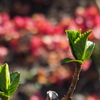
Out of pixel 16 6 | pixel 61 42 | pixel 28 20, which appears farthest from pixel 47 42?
pixel 16 6

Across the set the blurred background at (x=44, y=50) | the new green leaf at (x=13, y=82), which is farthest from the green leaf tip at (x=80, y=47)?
the blurred background at (x=44, y=50)

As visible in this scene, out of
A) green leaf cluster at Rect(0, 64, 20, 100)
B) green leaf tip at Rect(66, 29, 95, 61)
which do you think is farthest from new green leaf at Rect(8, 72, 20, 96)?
green leaf tip at Rect(66, 29, 95, 61)

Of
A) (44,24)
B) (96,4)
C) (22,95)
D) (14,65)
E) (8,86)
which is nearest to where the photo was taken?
(8,86)

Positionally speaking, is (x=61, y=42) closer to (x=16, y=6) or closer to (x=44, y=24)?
(x=44, y=24)

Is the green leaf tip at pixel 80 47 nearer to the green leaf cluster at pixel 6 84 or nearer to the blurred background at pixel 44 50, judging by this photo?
the green leaf cluster at pixel 6 84

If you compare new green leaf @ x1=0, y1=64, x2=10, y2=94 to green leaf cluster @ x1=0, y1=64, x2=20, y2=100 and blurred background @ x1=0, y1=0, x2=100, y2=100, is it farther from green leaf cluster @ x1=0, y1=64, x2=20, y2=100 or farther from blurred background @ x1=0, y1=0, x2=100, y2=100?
blurred background @ x1=0, y1=0, x2=100, y2=100

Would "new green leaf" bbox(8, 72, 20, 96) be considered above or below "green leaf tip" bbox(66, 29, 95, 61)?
below

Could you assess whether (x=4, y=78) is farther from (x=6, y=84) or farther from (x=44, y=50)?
(x=44, y=50)

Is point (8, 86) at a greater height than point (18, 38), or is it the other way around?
point (18, 38)

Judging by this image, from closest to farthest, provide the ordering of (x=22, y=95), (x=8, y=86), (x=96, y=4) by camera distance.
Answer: (x=8, y=86)
(x=22, y=95)
(x=96, y=4)
